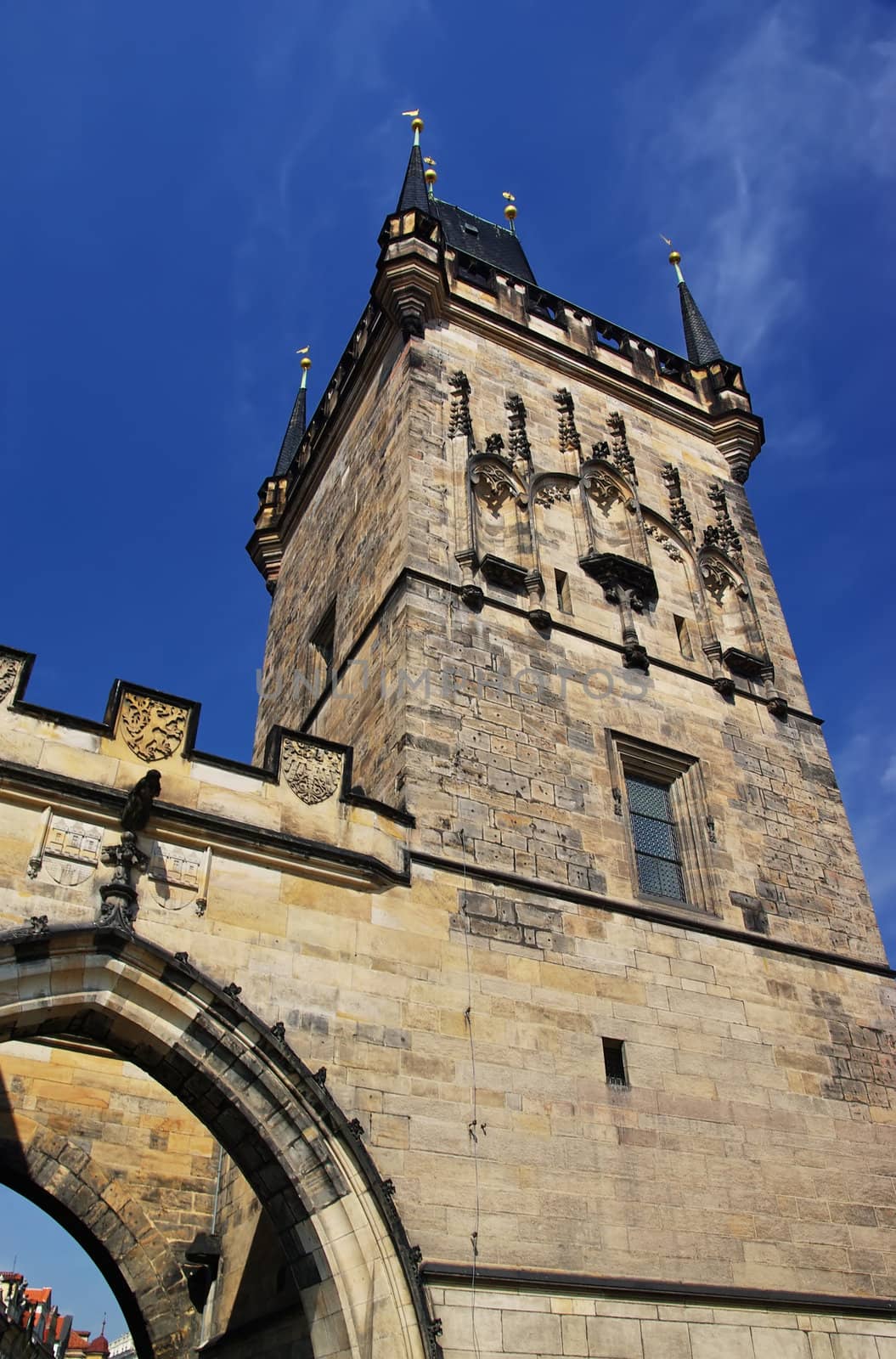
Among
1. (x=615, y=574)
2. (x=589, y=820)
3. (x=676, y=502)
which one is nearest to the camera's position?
(x=589, y=820)

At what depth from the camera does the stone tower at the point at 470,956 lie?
6711 millimetres

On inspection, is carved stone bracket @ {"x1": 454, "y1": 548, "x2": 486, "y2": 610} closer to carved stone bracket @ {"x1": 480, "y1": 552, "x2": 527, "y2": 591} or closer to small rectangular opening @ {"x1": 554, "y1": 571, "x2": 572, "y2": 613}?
carved stone bracket @ {"x1": 480, "y1": 552, "x2": 527, "y2": 591}

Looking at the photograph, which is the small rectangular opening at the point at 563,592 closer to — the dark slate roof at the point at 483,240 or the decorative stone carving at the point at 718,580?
the decorative stone carving at the point at 718,580

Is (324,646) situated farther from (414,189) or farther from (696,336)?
(696,336)

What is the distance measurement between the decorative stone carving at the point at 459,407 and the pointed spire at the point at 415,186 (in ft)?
8.76

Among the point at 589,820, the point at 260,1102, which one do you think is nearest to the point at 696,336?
the point at 589,820

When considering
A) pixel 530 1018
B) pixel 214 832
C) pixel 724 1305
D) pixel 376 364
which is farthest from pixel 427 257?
pixel 724 1305

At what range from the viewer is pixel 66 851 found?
6875mm

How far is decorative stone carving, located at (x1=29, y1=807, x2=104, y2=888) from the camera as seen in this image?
22.2ft

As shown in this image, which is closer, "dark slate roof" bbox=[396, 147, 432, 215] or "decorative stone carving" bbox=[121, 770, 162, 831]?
"decorative stone carving" bbox=[121, 770, 162, 831]

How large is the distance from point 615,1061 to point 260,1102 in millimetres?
2878

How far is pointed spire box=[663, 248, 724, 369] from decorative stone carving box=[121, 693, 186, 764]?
36.8 feet

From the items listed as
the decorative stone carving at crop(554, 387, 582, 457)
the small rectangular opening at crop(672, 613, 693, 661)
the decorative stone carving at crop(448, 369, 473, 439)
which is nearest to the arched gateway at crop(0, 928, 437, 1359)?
the small rectangular opening at crop(672, 613, 693, 661)

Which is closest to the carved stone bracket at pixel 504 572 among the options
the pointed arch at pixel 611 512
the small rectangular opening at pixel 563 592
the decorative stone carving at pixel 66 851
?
the small rectangular opening at pixel 563 592
